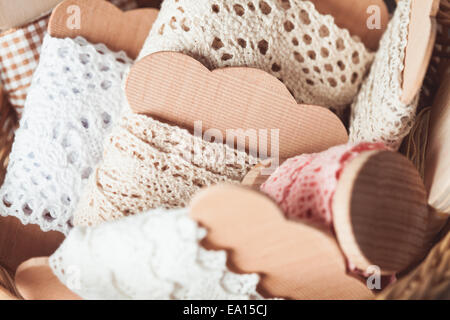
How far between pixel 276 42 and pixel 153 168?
321 millimetres

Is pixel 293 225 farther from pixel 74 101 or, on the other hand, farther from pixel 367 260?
pixel 74 101

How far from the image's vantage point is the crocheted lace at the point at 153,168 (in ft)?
2.26

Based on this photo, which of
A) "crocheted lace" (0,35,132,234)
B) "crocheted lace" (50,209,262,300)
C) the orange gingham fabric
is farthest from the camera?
the orange gingham fabric

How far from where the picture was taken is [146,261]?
531 millimetres

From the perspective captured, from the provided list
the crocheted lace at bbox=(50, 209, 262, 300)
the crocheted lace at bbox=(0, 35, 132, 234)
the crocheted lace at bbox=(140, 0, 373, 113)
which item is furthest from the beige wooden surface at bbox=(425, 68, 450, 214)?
the crocheted lace at bbox=(0, 35, 132, 234)

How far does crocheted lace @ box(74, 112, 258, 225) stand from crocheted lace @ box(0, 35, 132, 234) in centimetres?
12

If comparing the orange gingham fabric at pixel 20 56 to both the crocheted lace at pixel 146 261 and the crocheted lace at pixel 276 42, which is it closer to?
the crocheted lace at pixel 276 42

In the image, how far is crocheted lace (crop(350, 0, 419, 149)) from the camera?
2.21ft

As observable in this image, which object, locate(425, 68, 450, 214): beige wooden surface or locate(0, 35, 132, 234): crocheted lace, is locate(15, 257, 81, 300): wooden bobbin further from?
locate(425, 68, 450, 214): beige wooden surface

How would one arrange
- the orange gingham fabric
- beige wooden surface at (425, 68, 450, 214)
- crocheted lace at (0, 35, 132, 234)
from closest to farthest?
1. beige wooden surface at (425, 68, 450, 214)
2. crocheted lace at (0, 35, 132, 234)
3. the orange gingham fabric

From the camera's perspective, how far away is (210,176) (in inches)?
28.0

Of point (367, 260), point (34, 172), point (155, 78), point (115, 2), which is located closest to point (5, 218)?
point (34, 172)

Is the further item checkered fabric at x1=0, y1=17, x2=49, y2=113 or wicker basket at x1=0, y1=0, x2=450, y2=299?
checkered fabric at x1=0, y1=17, x2=49, y2=113

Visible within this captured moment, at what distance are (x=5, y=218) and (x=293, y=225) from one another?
1.89ft
